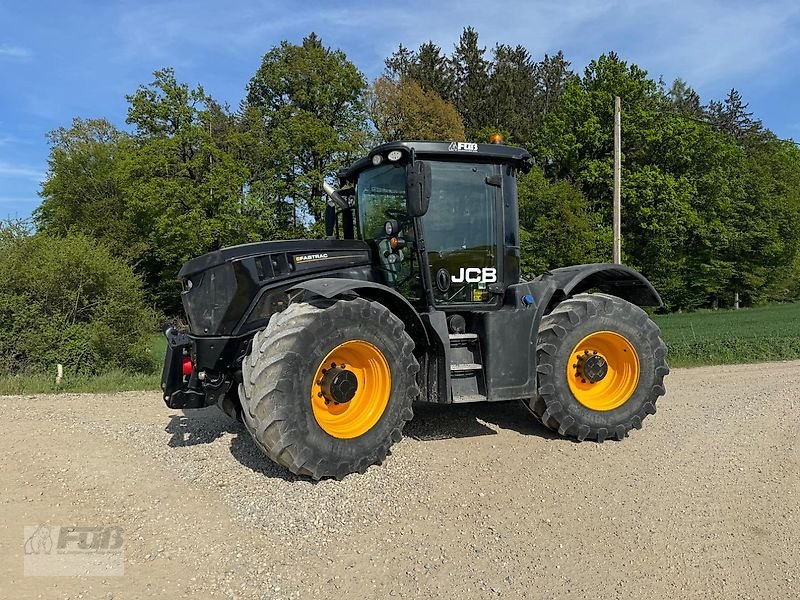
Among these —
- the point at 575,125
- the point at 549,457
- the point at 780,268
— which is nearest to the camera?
the point at 549,457

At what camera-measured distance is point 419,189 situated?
18.4 ft

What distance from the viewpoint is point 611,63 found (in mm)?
36188

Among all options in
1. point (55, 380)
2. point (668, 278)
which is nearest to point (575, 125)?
point (668, 278)

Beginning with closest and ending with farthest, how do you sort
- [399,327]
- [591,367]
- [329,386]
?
[329,386], [399,327], [591,367]

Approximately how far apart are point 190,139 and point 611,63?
2321 cm

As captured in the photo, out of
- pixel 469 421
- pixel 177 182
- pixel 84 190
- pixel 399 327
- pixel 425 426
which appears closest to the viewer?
pixel 399 327

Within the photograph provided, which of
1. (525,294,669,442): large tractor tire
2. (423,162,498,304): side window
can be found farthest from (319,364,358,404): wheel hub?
(525,294,669,442): large tractor tire

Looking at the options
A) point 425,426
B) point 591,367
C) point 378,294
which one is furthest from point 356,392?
point 591,367

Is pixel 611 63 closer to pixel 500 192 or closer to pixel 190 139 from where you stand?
pixel 190 139

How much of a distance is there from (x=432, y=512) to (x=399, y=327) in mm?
1533

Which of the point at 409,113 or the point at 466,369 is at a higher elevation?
the point at 409,113

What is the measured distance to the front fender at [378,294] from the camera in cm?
522

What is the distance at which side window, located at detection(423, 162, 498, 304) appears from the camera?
6109 millimetres

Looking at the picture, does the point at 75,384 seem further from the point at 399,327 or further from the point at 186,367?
the point at 399,327
